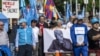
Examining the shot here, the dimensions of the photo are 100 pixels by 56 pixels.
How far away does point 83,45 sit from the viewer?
1678cm

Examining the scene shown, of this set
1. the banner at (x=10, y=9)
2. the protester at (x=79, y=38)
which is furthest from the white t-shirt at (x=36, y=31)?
the protester at (x=79, y=38)

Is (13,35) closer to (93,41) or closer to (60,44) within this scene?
(60,44)

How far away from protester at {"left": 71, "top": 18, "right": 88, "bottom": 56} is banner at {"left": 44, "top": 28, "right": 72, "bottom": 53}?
29.5 inches

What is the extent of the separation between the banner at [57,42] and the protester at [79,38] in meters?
0.75

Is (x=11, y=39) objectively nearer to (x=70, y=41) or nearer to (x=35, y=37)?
(x=35, y=37)

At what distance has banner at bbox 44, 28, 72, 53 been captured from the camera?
57.8 feet

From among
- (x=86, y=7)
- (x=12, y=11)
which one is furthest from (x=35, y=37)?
(x=86, y=7)

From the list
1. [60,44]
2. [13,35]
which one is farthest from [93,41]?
[13,35]

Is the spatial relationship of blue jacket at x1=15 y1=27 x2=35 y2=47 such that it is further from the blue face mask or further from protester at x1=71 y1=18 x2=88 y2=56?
protester at x1=71 y1=18 x2=88 y2=56

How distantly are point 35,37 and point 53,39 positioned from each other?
70 cm

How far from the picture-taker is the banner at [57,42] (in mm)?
17609

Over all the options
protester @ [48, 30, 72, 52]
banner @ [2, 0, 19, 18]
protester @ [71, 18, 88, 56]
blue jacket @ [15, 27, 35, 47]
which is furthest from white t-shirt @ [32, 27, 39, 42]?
protester @ [71, 18, 88, 56]

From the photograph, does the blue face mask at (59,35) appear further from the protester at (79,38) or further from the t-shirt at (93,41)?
the t-shirt at (93,41)

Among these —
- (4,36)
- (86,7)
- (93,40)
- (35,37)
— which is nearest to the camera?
(4,36)
